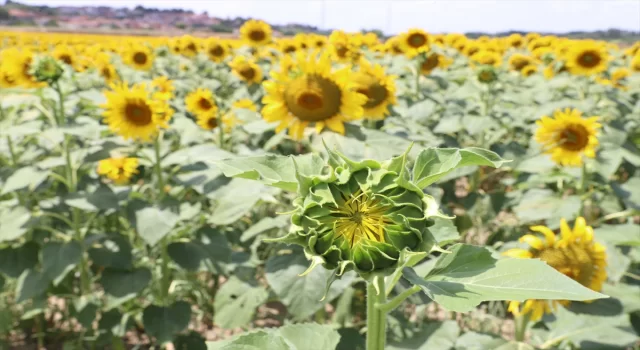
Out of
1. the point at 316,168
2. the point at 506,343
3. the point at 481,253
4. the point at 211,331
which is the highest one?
the point at 316,168

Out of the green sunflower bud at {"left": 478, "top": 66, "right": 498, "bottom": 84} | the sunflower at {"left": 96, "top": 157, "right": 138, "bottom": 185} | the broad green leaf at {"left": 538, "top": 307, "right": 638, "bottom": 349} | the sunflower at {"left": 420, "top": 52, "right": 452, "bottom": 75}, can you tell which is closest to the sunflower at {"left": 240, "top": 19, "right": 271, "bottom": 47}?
the sunflower at {"left": 420, "top": 52, "right": 452, "bottom": 75}

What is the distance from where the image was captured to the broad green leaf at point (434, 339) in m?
1.39

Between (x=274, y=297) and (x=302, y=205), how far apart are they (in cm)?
145

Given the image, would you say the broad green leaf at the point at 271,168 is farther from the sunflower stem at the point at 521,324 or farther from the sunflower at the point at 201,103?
the sunflower at the point at 201,103

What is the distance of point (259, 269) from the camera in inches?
115

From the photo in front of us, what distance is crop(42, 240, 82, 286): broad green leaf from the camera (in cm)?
199

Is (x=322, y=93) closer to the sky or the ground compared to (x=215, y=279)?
closer to the sky

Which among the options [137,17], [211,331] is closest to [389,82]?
[211,331]

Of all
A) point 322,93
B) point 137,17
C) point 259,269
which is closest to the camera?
point 322,93

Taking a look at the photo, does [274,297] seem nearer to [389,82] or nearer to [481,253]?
[389,82]

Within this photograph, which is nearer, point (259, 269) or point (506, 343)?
point (506, 343)

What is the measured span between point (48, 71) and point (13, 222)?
710mm

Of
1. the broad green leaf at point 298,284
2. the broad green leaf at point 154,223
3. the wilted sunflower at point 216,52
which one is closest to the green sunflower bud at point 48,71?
the broad green leaf at point 154,223

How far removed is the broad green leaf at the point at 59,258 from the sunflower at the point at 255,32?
4.16 m
